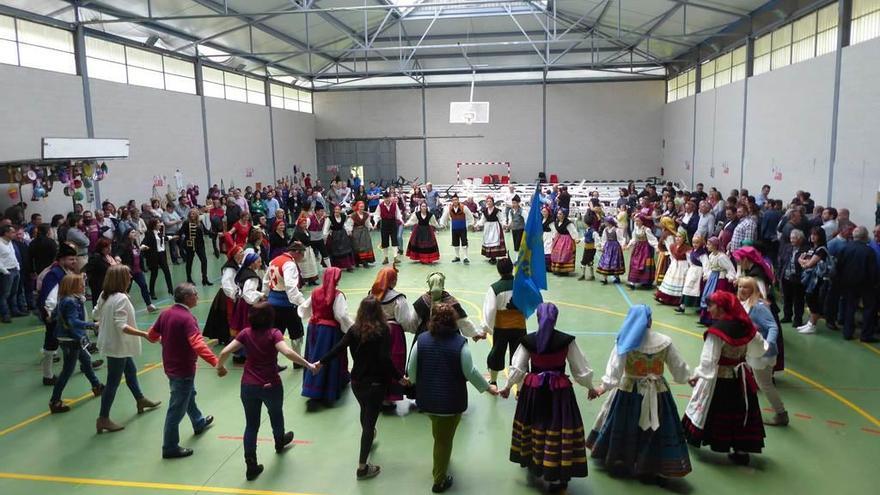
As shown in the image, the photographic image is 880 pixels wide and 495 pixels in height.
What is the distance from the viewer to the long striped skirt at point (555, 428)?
4.68 metres

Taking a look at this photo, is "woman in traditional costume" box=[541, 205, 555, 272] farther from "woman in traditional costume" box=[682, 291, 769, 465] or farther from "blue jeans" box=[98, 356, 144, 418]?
"blue jeans" box=[98, 356, 144, 418]

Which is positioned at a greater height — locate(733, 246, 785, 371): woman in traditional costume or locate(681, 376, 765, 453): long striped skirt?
locate(733, 246, 785, 371): woman in traditional costume

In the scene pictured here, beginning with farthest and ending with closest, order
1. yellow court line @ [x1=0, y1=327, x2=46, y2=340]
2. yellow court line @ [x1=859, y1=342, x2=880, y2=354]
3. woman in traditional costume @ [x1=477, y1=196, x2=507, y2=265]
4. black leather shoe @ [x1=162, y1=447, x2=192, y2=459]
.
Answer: woman in traditional costume @ [x1=477, y1=196, x2=507, y2=265] < yellow court line @ [x1=0, y1=327, x2=46, y2=340] < yellow court line @ [x1=859, y1=342, x2=880, y2=354] < black leather shoe @ [x1=162, y1=447, x2=192, y2=459]

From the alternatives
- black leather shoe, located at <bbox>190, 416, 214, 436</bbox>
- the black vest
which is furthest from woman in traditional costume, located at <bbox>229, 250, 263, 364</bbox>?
the black vest

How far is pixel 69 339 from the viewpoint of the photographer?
654 cm

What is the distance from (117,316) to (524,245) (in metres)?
4.00

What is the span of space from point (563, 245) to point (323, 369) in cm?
786

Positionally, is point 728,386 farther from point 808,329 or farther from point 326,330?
point 808,329

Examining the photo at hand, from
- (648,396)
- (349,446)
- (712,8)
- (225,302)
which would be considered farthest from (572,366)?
(712,8)

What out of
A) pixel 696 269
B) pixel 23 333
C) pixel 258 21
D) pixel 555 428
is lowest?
pixel 23 333

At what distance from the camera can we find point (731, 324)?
5.07 meters

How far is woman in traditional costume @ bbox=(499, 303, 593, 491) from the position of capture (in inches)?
184

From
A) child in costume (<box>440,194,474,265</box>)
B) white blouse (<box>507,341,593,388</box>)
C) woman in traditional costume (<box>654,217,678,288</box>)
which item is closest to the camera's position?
white blouse (<box>507,341,593,388</box>)

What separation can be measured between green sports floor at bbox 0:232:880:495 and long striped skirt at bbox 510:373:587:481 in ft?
1.29
